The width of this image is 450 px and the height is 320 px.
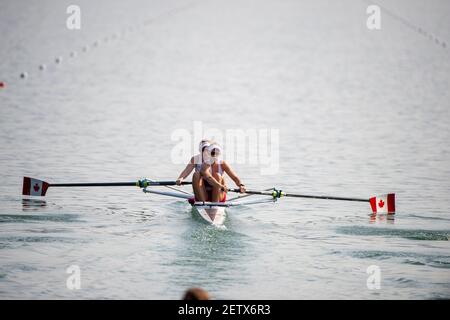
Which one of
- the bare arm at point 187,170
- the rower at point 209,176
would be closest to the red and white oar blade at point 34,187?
the bare arm at point 187,170

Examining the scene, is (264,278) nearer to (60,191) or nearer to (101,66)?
(60,191)

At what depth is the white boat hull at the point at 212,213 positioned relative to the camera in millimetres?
18520

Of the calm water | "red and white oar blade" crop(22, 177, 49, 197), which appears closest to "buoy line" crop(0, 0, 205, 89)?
the calm water

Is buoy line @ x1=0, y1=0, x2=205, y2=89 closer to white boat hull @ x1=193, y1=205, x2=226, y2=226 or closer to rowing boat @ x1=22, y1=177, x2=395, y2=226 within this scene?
rowing boat @ x1=22, y1=177, x2=395, y2=226

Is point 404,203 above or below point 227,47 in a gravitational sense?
below

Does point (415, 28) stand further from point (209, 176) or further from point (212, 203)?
point (212, 203)

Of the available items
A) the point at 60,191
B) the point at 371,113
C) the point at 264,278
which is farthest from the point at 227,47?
the point at 264,278

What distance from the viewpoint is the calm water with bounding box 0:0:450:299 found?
1595 centimetres

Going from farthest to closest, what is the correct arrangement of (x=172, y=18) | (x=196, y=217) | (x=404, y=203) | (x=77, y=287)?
1. (x=172, y=18)
2. (x=404, y=203)
3. (x=196, y=217)
4. (x=77, y=287)

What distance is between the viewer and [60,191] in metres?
22.8

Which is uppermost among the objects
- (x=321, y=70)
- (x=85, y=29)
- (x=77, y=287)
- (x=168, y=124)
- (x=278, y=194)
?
(x=85, y=29)

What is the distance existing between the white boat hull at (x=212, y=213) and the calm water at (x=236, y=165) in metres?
0.21

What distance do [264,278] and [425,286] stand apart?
100 inches

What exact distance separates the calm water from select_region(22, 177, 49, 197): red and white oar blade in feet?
0.98
